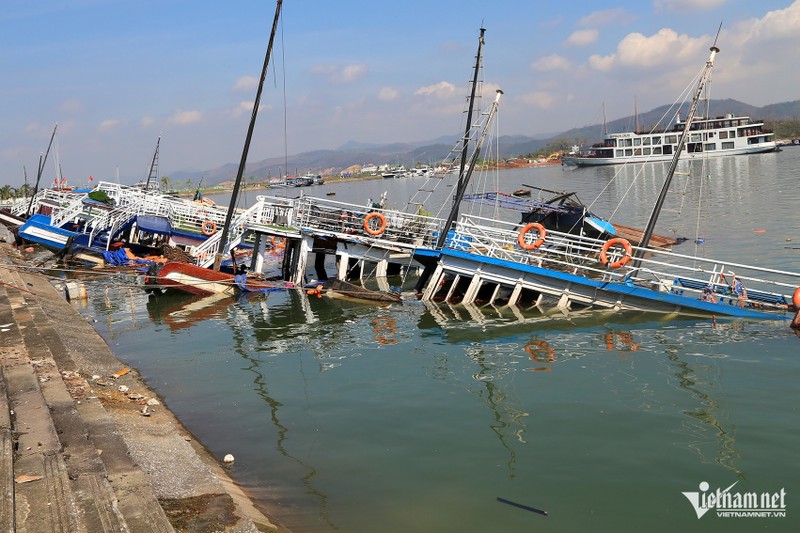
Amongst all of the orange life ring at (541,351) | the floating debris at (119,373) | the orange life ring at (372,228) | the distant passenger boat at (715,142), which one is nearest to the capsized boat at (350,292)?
the orange life ring at (372,228)

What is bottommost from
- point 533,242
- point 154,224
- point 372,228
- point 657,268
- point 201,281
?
point 657,268

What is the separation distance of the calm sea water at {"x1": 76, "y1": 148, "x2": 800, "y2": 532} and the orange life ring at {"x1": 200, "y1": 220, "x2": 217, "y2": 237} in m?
12.6

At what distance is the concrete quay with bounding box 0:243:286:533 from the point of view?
7.03m

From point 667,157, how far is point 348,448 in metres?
134

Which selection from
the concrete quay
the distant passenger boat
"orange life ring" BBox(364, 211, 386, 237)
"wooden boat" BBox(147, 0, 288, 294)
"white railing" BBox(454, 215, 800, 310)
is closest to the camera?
the concrete quay

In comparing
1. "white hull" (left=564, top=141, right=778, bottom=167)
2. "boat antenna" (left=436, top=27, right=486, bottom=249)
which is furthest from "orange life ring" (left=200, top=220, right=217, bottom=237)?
"white hull" (left=564, top=141, right=778, bottom=167)

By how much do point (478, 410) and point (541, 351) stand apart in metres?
4.68

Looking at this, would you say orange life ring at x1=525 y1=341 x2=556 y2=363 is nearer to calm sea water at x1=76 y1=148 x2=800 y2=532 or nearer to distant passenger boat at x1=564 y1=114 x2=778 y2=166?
calm sea water at x1=76 y1=148 x2=800 y2=532

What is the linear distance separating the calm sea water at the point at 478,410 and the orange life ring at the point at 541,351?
0.07 metres

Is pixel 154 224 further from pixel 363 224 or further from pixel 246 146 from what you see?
pixel 363 224

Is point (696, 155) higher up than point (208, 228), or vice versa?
point (696, 155)

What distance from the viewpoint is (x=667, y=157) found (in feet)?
433

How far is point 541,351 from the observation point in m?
17.3

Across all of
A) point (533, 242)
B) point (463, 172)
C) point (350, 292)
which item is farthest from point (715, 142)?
point (350, 292)
